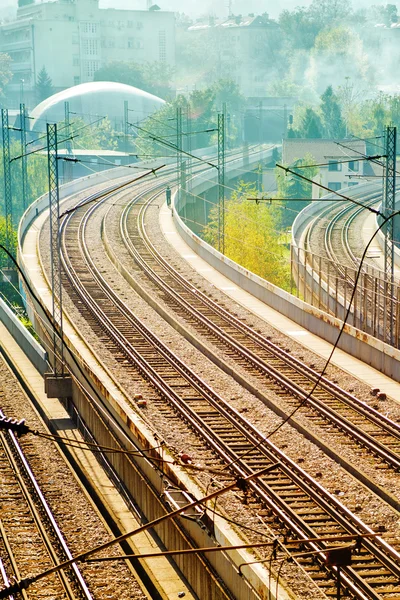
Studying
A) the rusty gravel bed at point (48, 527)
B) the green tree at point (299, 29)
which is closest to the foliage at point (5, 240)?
the rusty gravel bed at point (48, 527)

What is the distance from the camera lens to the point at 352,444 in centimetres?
2264

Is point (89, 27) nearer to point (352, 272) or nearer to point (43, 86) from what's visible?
point (43, 86)

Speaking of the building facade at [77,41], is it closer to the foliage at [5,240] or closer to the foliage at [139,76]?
the foliage at [139,76]

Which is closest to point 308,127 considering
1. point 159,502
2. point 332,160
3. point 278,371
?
point 332,160

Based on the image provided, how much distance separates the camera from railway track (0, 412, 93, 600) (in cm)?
1700

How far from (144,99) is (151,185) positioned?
59.7 m

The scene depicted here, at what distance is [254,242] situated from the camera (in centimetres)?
5766

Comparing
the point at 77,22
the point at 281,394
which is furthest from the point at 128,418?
the point at 77,22

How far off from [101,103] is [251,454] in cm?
11568

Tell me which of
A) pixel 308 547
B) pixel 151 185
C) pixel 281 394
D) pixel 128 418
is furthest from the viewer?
pixel 151 185

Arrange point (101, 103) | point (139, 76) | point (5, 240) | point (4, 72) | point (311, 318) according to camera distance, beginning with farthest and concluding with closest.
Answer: point (4, 72), point (139, 76), point (101, 103), point (5, 240), point (311, 318)

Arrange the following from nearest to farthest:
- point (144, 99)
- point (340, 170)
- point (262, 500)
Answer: point (262, 500) < point (340, 170) < point (144, 99)

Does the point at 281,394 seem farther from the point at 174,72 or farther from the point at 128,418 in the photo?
the point at 174,72

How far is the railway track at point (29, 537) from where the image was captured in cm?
1700
